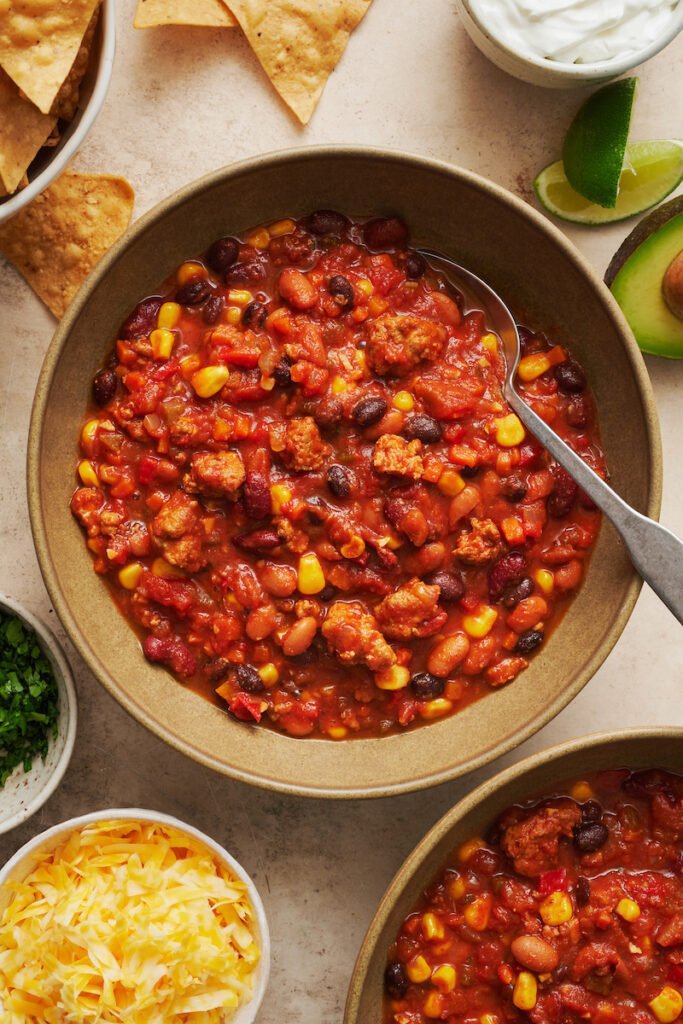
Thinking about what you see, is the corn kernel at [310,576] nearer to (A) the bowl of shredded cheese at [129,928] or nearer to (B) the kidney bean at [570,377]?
(A) the bowl of shredded cheese at [129,928]

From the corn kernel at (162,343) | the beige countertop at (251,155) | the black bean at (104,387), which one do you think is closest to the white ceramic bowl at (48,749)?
the beige countertop at (251,155)

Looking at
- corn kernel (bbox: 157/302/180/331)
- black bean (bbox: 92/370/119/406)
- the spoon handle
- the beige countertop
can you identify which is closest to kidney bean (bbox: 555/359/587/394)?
the spoon handle

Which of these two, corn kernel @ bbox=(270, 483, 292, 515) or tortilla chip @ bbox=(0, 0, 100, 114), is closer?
tortilla chip @ bbox=(0, 0, 100, 114)

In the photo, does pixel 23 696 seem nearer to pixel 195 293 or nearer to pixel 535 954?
pixel 195 293

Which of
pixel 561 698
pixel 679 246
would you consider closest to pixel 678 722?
pixel 561 698

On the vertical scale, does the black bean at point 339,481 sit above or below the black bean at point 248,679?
above

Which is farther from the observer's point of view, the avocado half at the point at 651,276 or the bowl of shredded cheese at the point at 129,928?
the avocado half at the point at 651,276

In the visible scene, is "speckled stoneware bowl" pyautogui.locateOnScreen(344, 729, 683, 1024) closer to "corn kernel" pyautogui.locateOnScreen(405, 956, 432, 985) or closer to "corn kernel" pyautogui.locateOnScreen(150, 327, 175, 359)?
"corn kernel" pyautogui.locateOnScreen(405, 956, 432, 985)

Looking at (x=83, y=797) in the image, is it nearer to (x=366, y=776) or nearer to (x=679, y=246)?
(x=366, y=776)

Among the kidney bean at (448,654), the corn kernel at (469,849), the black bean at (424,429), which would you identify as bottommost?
the corn kernel at (469,849)
